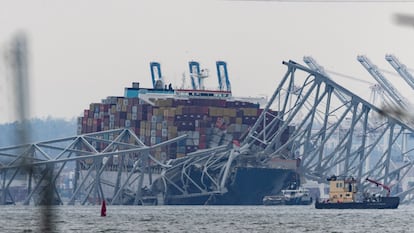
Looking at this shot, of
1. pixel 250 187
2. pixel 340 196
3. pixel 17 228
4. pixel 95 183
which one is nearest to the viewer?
pixel 17 228

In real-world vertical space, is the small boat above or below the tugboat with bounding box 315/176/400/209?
above

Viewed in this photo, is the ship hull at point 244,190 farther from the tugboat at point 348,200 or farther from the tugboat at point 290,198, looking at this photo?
the tugboat at point 348,200

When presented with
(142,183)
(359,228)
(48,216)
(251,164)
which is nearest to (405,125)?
(251,164)

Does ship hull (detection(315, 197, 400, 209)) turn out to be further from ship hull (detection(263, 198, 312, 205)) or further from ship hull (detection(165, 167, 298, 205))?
ship hull (detection(165, 167, 298, 205))

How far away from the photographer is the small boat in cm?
19000

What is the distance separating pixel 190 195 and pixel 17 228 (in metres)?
103

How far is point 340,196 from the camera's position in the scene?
15588 centimetres

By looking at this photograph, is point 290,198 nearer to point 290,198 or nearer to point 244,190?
point 290,198

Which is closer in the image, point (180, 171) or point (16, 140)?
point (16, 140)

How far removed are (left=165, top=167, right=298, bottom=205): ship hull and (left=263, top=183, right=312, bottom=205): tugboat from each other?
71.8 inches

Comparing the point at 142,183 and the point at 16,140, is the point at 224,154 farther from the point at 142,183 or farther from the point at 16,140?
the point at 16,140

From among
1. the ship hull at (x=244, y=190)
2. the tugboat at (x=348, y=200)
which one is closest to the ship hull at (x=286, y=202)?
the ship hull at (x=244, y=190)

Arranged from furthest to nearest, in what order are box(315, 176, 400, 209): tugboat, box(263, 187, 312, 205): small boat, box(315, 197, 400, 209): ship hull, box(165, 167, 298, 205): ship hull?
box(165, 167, 298, 205): ship hull
box(263, 187, 312, 205): small boat
box(315, 176, 400, 209): tugboat
box(315, 197, 400, 209): ship hull

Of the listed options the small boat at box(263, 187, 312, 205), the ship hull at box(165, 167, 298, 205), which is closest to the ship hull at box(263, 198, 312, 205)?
the small boat at box(263, 187, 312, 205)
